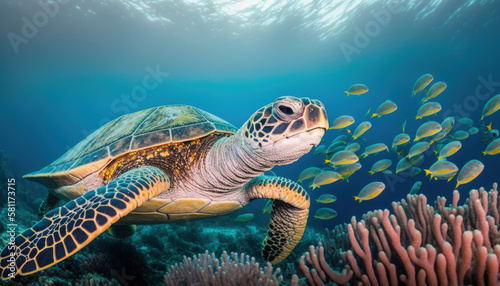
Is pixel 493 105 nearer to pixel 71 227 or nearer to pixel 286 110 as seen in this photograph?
pixel 286 110

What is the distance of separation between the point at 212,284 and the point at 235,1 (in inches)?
826

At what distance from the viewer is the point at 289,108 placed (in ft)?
5.65

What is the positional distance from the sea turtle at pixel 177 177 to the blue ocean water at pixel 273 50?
927 centimetres

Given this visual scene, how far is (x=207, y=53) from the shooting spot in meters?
28.9

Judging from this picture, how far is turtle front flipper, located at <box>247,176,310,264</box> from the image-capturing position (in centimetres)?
302

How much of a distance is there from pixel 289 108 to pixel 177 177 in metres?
1.78

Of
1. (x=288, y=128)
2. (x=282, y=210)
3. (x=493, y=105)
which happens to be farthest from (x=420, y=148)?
(x=288, y=128)

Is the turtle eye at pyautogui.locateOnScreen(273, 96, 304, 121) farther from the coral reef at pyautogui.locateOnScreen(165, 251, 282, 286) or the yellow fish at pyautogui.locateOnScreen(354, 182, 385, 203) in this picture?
the yellow fish at pyautogui.locateOnScreen(354, 182, 385, 203)

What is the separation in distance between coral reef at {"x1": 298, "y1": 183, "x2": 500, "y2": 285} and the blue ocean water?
34.0ft

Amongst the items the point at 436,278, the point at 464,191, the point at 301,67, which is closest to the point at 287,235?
the point at 436,278

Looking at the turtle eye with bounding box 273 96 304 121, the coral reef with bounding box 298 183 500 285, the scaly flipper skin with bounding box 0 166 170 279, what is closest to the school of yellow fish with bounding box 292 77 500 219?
the coral reef with bounding box 298 183 500 285

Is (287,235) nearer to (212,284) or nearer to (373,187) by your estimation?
(212,284)

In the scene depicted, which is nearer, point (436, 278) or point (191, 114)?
point (436, 278)

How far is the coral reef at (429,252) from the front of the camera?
3.95 feet
